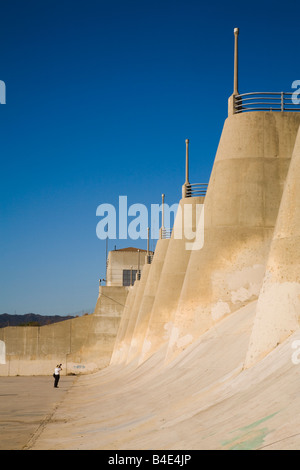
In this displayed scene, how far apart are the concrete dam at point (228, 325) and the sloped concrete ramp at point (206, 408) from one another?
0.10ft

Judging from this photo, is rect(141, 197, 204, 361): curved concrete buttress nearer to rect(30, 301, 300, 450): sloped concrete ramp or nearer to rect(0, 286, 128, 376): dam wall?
rect(30, 301, 300, 450): sloped concrete ramp

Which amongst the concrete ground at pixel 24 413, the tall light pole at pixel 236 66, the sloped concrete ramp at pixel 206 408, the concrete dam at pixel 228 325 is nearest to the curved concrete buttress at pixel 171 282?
the concrete dam at pixel 228 325

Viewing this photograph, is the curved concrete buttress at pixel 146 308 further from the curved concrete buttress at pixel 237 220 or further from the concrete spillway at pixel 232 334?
the curved concrete buttress at pixel 237 220

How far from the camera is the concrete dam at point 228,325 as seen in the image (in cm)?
948

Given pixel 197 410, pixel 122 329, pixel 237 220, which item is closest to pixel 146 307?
pixel 122 329

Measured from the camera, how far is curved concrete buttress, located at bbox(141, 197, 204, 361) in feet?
89.8

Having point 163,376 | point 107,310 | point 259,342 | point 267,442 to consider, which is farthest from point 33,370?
point 267,442

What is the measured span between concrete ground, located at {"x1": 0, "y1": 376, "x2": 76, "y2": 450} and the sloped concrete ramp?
0.39 metres

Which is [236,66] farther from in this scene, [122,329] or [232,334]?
[122,329]

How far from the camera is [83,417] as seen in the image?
16.4 m

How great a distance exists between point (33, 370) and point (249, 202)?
3303 cm

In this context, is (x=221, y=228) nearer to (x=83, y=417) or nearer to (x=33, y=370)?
(x=83, y=417)

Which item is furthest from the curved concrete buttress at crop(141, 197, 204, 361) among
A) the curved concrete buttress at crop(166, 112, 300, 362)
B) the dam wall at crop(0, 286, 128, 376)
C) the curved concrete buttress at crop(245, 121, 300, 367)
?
the dam wall at crop(0, 286, 128, 376)

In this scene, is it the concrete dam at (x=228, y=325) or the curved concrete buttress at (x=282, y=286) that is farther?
the curved concrete buttress at (x=282, y=286)
